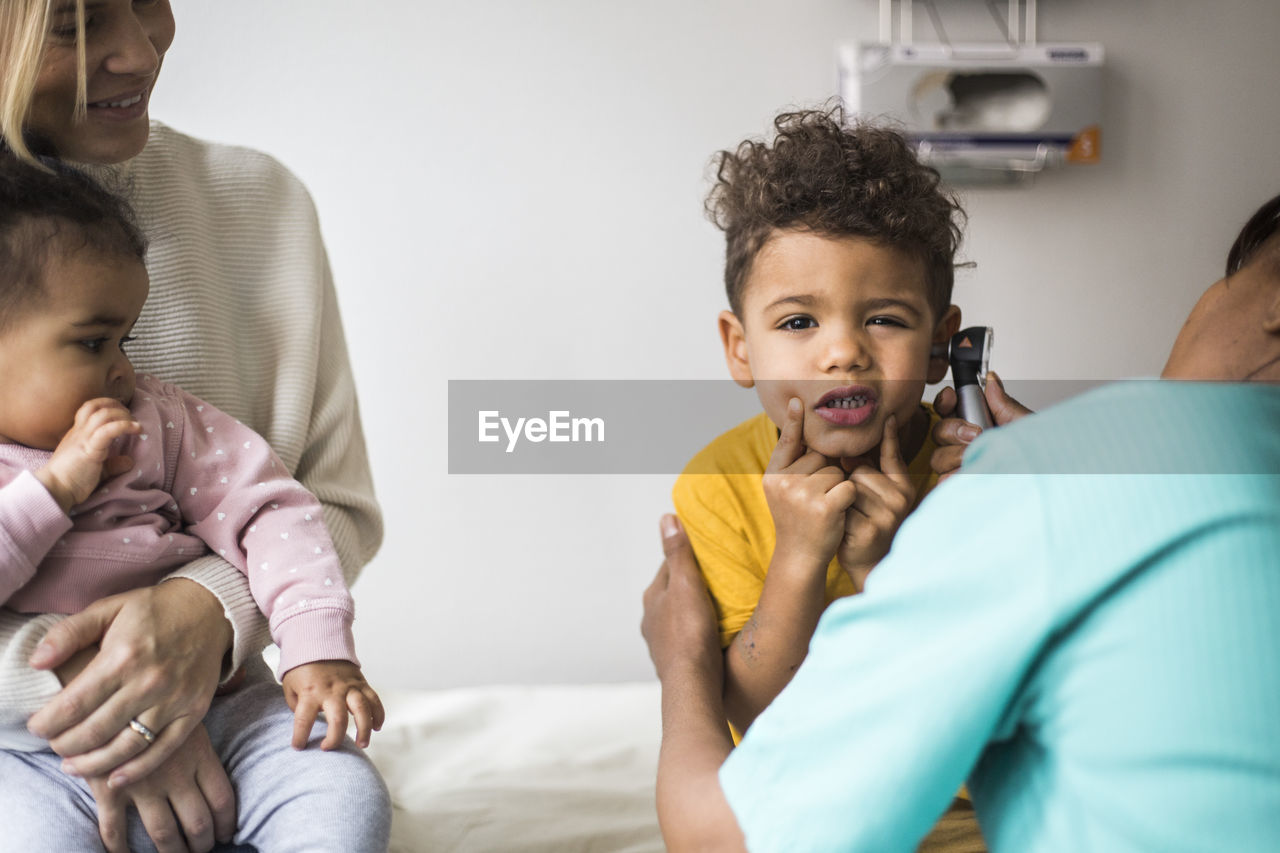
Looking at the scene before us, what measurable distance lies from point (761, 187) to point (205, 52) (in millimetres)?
1812

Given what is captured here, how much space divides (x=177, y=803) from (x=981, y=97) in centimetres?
223

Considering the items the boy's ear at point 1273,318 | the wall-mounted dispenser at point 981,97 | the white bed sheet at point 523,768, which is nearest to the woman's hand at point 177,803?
the white bed sheet at point 523,768

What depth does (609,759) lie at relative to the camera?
1680mm

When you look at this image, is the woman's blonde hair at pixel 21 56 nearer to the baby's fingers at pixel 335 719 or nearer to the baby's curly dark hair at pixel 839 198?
the baby's fingers at pixel 335 719

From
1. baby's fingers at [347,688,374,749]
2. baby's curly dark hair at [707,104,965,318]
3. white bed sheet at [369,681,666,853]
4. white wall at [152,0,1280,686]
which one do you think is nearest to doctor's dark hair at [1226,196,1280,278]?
baby's curly dark hair at [707,104,965,318]

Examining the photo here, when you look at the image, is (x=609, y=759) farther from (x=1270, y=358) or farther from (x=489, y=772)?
(x=1270, y=358)

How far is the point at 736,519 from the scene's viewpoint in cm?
125

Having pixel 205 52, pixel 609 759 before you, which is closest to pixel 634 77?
pixel 205 52

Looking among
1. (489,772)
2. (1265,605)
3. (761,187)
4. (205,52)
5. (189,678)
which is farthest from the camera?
(205,52)

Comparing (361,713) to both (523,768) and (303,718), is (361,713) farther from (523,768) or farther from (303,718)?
(523,768)

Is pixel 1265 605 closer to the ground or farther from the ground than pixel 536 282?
farther from the ground

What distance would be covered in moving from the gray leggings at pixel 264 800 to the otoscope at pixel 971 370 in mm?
692

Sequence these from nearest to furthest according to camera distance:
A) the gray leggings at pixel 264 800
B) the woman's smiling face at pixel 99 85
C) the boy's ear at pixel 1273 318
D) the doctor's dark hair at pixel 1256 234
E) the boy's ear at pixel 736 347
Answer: the boy's ear at pixel 1273 318 → the doctor's dark hair at pixel 1256 234 → the gray leggings at pixel 264 800 → the woman's smiling face at pixel 99 85 → the boy's ear at pixel 736 347

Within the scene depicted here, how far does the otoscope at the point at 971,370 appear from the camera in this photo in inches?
44.0
